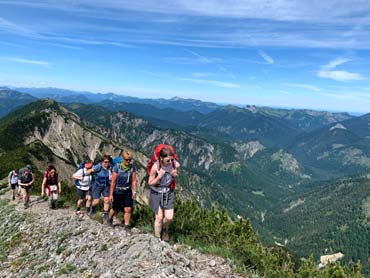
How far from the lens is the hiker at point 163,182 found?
15961mm

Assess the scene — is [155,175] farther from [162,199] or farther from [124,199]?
[124,199]

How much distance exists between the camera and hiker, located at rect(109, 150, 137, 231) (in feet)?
60.4

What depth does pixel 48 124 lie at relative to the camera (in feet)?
650

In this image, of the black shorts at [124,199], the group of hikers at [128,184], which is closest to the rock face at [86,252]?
the group of hikers at [128,184]

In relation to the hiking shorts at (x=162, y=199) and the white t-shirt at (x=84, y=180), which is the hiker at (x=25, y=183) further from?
the hiking shorts at (x=162, y=199)

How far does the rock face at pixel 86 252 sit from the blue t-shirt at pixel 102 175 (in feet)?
8.11

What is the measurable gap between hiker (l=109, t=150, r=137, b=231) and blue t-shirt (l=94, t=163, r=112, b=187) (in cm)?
249

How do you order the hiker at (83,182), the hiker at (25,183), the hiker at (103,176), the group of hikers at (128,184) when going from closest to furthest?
the group of hikers at (128,184), the hiker at (103,176), the hiker at (83,182), the hiker at (25,183)

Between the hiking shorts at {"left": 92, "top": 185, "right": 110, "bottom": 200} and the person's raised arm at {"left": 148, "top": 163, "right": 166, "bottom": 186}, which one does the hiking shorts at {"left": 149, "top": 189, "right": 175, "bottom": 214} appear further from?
the hiking shorts at {"left": 92, "top": 185, "right": 110, "bottom": 200}

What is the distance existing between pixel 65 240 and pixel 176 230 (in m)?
6.44

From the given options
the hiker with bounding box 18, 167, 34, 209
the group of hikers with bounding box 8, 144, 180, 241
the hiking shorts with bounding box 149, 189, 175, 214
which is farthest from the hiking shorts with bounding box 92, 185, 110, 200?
the hiker with bounding box 18, 167, 34, 209

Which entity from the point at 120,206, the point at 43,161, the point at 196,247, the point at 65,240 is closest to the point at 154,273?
the point at 196,247

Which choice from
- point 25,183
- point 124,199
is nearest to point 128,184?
point 124,199

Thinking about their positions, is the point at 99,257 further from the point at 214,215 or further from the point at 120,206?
the point at 214,215
